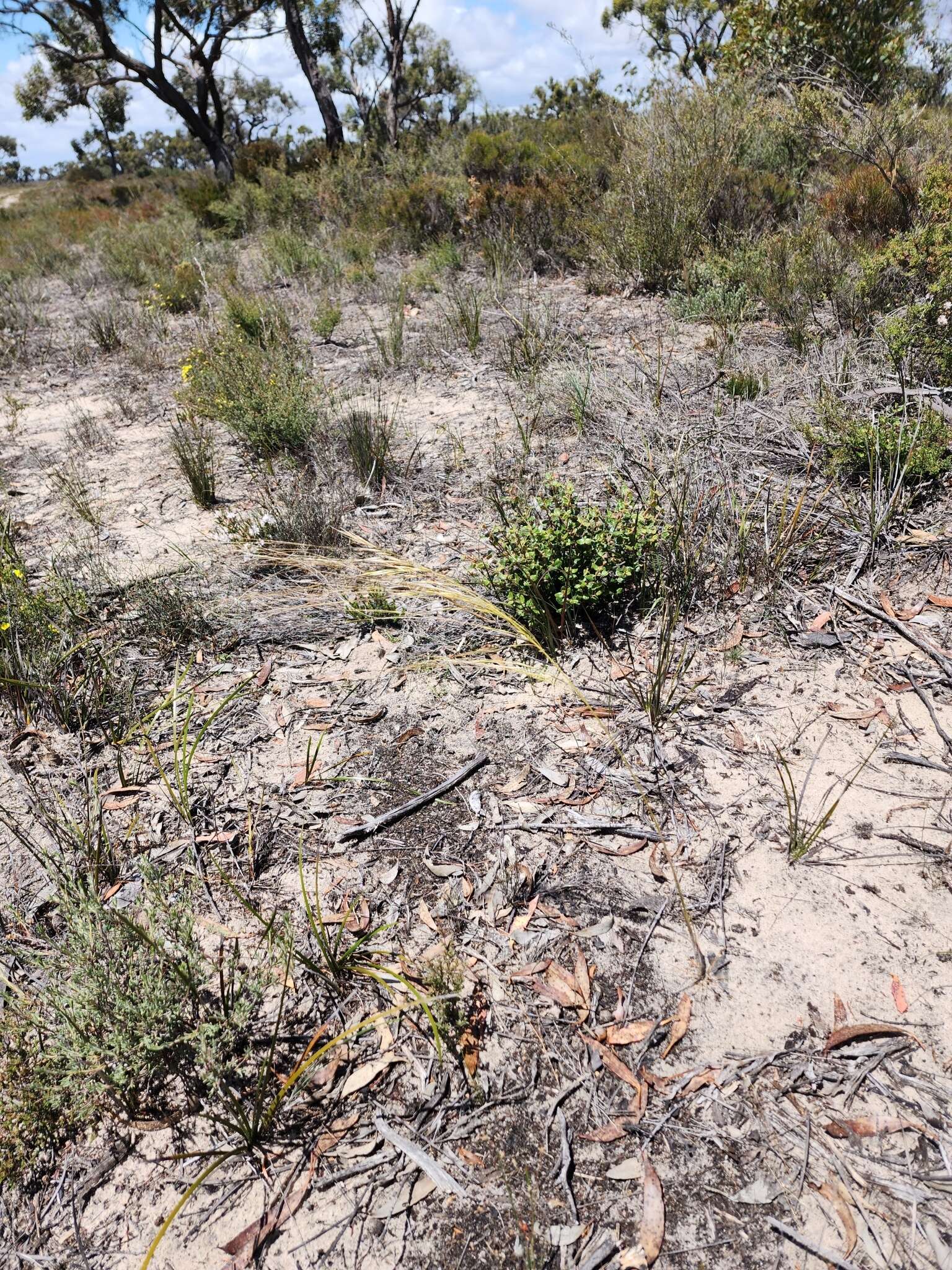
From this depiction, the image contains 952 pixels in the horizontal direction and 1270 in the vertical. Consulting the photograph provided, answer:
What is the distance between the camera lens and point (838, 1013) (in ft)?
6.10

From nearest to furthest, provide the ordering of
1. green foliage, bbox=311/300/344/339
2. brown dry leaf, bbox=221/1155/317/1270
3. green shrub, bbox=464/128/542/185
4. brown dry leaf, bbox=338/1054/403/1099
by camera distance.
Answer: brown dry leaf, bbox=221/1155/317/1270, brown dry leaf, bbox=338/1054/403/1099, green foliage, bbox=311/300/344/339, green shrub, bbox=464/128/542/185

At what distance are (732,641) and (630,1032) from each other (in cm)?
164

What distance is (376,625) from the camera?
3340 millimetres

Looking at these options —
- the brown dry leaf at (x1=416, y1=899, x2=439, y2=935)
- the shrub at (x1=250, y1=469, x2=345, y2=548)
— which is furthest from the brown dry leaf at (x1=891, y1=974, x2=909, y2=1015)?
the shrub at (x1=250, y1=469, x2=345, y2=548)

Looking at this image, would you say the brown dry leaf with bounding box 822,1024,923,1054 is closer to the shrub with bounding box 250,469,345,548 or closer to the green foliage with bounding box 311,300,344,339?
the shrub with bounding box 250,469,345,548

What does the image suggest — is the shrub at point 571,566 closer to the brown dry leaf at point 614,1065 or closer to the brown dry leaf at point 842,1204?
the brown dry leaf at point 614,1065

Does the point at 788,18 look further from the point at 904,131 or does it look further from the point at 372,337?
the point at 372,337

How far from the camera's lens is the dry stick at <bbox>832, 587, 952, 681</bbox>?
278 cm

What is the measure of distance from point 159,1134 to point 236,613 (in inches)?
82.6

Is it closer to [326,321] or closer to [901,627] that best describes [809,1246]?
[901,627]

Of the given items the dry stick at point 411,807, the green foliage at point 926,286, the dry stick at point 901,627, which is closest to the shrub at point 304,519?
the dry stick at point 411,807

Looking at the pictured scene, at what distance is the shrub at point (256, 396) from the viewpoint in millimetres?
4582

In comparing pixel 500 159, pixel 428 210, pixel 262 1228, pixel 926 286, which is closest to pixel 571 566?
pixel 262 1228

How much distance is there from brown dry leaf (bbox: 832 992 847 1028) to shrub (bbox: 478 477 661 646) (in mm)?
1577
